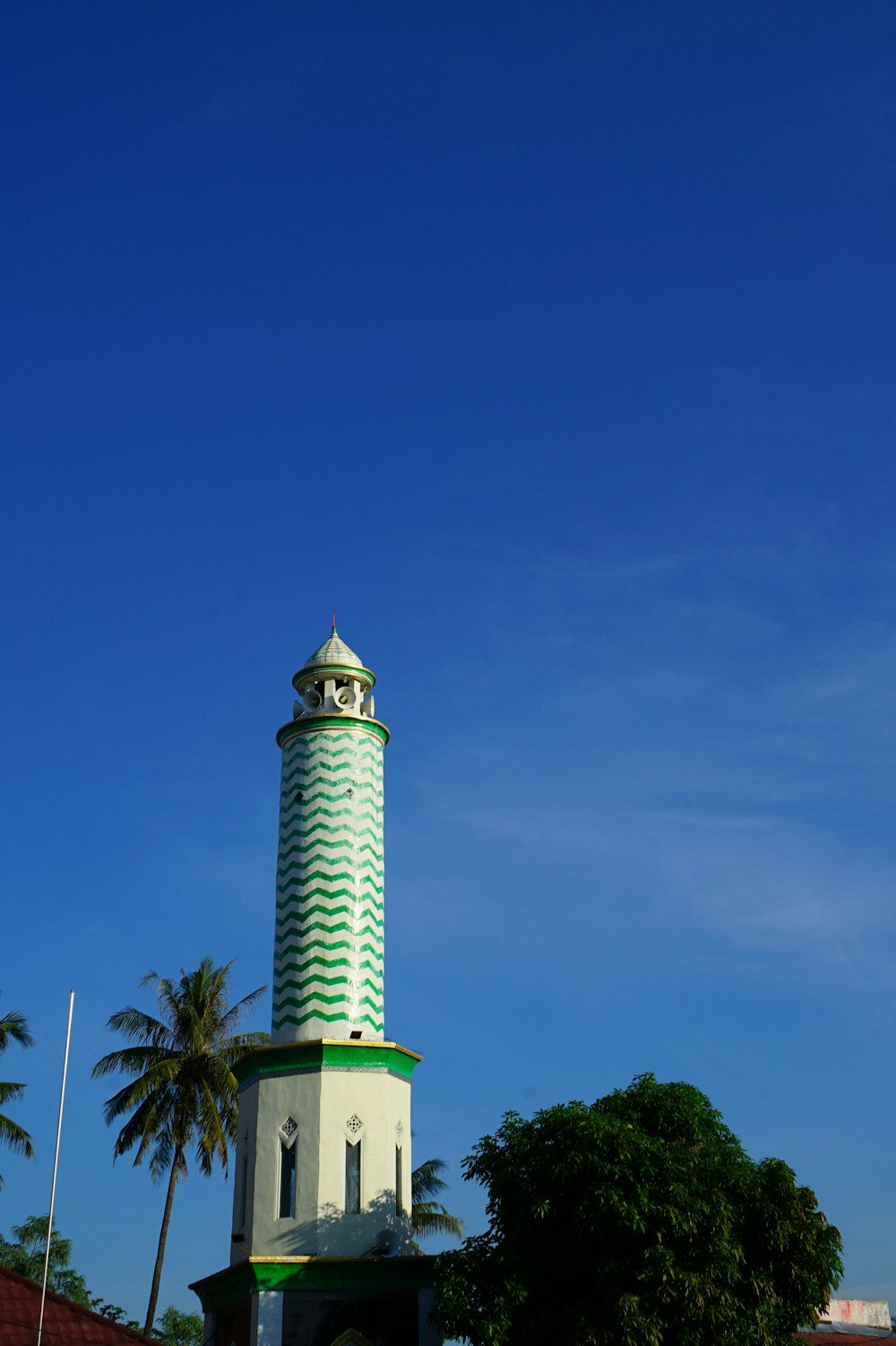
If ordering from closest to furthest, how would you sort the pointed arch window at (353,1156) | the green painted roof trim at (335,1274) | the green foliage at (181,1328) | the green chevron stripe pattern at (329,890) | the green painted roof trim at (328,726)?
1. the green painted roof trim at (335,1274)
2. the pointed arch window at (353,1156)
3. the green chevron stripe pattern at (329,890)
4. the green painted roof trim at (328,726)
5. the green foliage at (181,1328)

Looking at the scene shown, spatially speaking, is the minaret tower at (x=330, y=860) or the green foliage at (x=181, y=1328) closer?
the minaret tower at (x=330, y=860)

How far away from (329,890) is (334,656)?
5.60 metres

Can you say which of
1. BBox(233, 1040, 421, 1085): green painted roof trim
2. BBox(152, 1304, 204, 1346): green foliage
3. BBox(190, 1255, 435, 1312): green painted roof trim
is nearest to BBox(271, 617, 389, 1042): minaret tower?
BBox(233, 1040, 421, 1085): green painted roof trim

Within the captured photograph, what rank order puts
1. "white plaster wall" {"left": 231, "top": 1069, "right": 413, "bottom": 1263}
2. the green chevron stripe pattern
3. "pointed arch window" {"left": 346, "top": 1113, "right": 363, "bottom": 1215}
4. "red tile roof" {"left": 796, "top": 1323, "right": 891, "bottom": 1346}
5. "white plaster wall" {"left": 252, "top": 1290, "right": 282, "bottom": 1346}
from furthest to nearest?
"red tile roof" {"left": 796, "top": 1323, "right": 891, "bottom": 1346}
the green chevron stripe pattern
"pointed arch window" {"left": 346, "top": 1113, "right": 363, "bottom": 1215}
"white plaster wall" {"left": 231, "top": 1069, "right": 413, "bottom": 1263}
"white plaster wall" {"left": 252, "top": 1290, "right": 282, "bottom": 1346}

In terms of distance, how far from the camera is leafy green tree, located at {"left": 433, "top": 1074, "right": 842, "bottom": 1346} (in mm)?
19234

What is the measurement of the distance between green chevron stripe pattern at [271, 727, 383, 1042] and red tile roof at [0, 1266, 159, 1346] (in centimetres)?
638

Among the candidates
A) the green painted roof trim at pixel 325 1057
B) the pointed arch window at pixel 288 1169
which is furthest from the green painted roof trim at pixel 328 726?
the pointed arch window at pixel 288 1169

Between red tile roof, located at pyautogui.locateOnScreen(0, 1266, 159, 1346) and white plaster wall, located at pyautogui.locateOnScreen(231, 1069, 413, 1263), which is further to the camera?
white plaster wall, located at pyautogui.locateOnScreen(231, 1069, 413, 1263)

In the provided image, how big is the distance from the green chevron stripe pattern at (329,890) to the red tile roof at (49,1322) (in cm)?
638

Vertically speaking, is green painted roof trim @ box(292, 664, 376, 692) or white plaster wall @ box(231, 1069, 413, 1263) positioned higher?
green painted roof trim @ box(292, 664, 376, 692)

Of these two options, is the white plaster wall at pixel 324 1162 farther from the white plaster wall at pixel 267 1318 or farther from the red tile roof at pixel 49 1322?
the red tile roof at pixel 49 1322

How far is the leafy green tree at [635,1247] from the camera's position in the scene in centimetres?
1923

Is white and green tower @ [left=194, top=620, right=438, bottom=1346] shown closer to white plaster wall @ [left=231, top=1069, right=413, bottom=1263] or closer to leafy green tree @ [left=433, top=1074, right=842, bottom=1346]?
white plaster wall @ [left=231, top=1069, right=413, bottom=1263]

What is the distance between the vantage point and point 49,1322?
1952 centimetres
